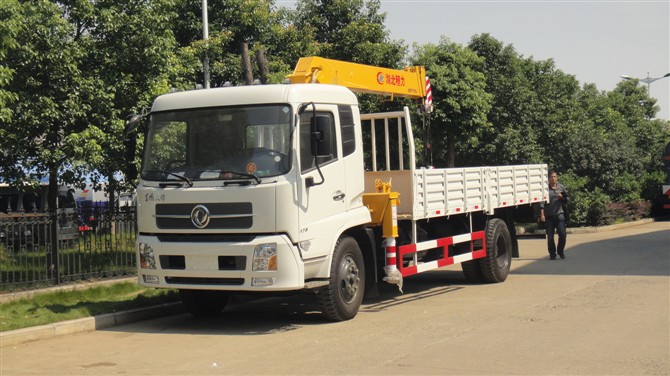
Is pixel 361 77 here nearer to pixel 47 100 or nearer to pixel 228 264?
pixel 228 264

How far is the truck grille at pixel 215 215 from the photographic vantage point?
8.92 metres

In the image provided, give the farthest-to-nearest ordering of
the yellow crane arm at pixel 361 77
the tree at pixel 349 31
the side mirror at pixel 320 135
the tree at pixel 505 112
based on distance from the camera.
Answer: the tree at pixel 505 112
the tree at pixel 349 31
the yellow crane arm at pixel 361 77
the side mirror at pixel 320 135

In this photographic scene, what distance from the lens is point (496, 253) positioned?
13.4m

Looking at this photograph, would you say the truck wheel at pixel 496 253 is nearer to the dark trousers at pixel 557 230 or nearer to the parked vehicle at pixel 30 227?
the dark trousers at pixel 557 230

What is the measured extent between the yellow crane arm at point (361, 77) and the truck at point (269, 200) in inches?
1.2

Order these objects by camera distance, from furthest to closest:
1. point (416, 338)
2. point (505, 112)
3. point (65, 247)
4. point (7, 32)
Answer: point (505, 112)
point (65, 247)
point (7, 32)
point (416, 338)

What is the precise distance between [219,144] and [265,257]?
1487mm

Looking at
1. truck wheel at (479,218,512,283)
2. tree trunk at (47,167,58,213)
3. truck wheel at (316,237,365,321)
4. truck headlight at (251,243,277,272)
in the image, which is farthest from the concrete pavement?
truck wheel at (479,218,512,283)

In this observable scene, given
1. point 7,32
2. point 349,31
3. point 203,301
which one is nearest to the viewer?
point 203,301

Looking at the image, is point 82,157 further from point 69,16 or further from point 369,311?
point 369,311

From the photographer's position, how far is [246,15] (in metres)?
21.6

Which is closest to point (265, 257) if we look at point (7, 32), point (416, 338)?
point (416, 338)

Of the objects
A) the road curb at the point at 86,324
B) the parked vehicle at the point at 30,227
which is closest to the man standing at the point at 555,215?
the road curb at the point at 86,324

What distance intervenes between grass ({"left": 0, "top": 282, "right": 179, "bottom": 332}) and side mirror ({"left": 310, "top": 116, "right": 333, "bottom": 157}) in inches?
138
